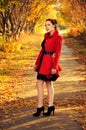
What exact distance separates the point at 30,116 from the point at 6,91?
9.98 ft

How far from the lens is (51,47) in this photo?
26.1 ft

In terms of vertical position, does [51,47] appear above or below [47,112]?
above

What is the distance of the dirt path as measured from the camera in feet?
24.1

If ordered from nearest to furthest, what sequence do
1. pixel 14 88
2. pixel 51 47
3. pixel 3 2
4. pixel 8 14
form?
pixel 51 47 < pixel 14 88 < pixel 3 2 < pixel 8 14

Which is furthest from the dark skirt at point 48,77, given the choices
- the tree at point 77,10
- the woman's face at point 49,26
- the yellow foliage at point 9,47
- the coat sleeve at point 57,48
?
the tree at point 77,10

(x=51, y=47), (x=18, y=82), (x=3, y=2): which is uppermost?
(x=3, y=2)

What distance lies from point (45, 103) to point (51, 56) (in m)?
1.69

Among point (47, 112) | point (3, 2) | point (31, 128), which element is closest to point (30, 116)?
point (47, 112)

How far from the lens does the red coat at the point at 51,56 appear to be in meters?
7.84

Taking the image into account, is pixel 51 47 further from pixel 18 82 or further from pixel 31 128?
pixel 18 82

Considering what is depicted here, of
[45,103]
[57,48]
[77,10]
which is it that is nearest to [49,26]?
[57,48]

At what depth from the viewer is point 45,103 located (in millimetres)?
9273

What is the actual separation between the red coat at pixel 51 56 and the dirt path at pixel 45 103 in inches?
39.5

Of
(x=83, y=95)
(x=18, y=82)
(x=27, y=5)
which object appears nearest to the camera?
(x=83, y=95)
